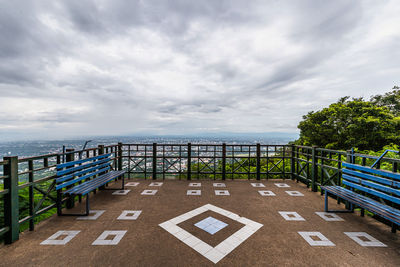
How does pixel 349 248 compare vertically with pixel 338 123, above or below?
below

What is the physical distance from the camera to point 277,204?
4039mm

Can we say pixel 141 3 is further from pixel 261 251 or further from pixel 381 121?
pixel 381 121

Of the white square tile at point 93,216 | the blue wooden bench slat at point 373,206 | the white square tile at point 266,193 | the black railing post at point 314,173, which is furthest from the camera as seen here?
the black railing post at point 314,173

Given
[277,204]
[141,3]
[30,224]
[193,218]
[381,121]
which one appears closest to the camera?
[30,224]

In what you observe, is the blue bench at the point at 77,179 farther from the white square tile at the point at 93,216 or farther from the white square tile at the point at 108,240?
the white square tile at the point at 108,240

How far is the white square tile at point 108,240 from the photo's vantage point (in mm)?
2508

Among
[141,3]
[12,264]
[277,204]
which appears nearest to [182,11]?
[141,3]

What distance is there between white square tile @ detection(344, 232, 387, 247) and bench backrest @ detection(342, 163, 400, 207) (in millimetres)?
733

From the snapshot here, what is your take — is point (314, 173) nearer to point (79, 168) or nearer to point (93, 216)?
point (93, 216)

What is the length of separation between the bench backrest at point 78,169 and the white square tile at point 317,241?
4912mm

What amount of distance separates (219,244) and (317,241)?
1.66 metres

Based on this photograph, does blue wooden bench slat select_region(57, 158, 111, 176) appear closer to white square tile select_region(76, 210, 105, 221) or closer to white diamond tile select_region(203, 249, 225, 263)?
white square tile select_region(76, 210, 105, 221)

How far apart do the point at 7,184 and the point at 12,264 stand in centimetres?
120

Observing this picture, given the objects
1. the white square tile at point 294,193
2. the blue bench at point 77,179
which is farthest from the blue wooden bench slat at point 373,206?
the blue bench at point 77,179
